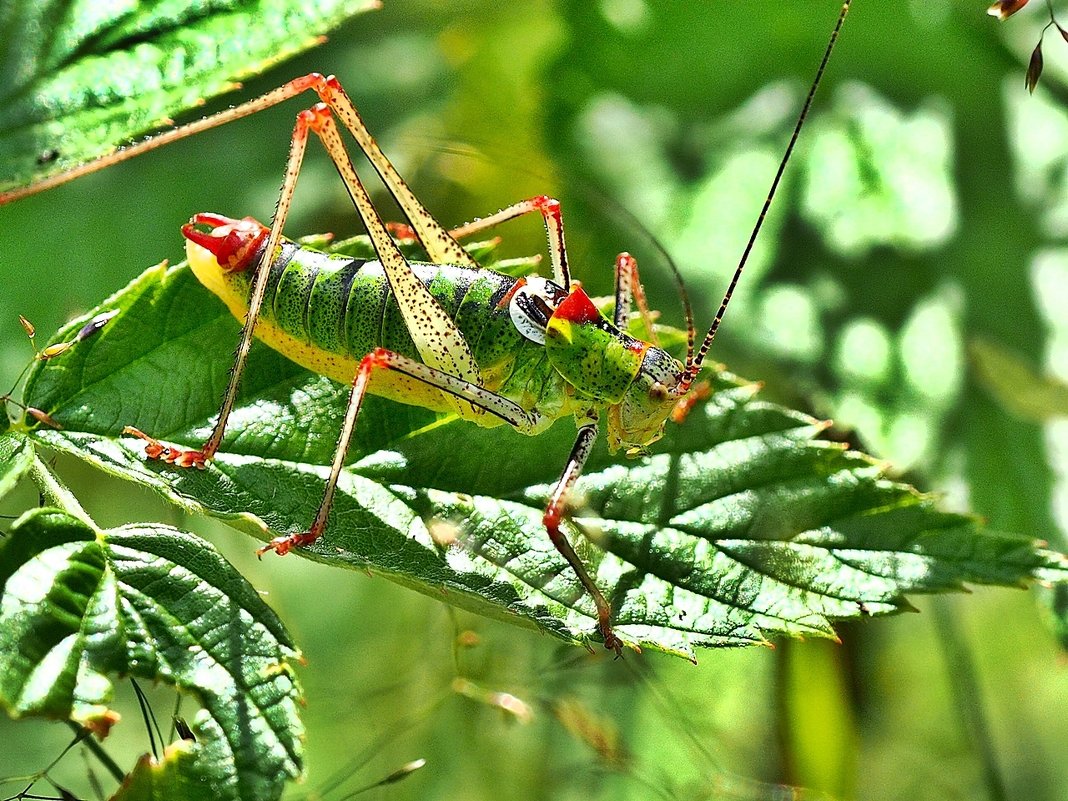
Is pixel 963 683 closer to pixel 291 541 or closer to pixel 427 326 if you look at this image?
pixel 427 326

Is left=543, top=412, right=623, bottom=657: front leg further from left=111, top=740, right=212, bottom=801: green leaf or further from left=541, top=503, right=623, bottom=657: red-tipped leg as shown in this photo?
left=111, top=740, right=212, bottom=801: green leaf

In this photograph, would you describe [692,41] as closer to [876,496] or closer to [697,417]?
[697,417]

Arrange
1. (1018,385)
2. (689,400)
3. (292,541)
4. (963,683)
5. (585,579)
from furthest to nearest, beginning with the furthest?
1. (1018,385)
2. (963,683)
3. (689,400)
4. (585,579)
5. (292,541)

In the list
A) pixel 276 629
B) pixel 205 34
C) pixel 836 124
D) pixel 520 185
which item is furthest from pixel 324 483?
pixel 836 124

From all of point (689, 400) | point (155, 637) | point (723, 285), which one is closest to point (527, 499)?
point (689, 400)

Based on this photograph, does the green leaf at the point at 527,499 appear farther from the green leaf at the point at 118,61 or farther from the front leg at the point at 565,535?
the green leaf at the point at 118,61
